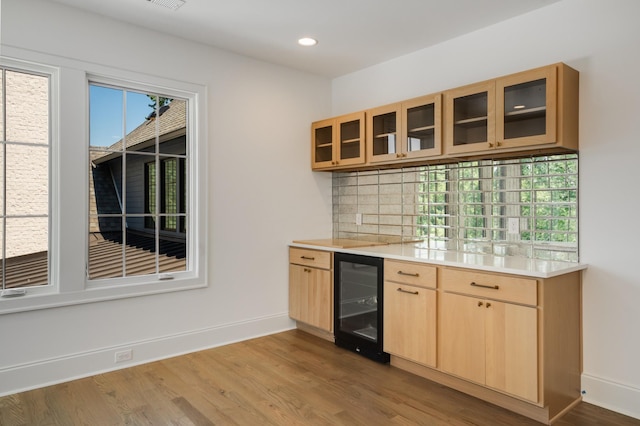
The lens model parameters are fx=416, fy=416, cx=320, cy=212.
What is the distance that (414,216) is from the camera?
374 cm

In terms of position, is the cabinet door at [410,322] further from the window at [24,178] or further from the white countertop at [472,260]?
the window at [24,178]

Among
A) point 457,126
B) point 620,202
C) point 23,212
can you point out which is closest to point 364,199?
point 457,126

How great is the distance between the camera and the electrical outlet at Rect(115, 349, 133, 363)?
3.12m

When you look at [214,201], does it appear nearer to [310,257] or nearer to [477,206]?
[310,257]

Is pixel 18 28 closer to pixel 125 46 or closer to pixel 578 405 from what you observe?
pixel 125 46

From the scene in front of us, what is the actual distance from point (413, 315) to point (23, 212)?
278 centimetres

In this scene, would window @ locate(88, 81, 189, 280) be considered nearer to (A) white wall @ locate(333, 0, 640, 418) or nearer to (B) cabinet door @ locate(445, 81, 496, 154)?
(B) cabinet door @ locate(445, 81, 496, 154)

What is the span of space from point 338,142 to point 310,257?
3.73ft

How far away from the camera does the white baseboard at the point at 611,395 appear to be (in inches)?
96.6

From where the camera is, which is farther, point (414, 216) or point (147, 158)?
point (414, 216)

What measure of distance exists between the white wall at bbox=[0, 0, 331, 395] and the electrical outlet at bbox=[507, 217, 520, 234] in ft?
6.51

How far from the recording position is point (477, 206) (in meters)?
3.26

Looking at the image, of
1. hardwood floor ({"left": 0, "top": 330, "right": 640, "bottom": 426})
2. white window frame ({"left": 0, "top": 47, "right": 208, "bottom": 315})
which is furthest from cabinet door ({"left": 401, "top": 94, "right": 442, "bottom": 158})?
white window frame ({"left": 0, "top": 47, "right": 208, "bottom": 315})

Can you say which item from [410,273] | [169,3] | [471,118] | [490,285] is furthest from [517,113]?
[169,3]
